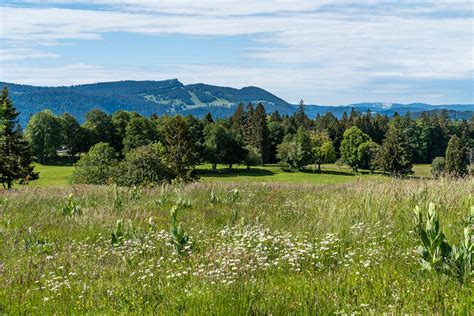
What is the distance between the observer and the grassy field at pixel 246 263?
5000 mm

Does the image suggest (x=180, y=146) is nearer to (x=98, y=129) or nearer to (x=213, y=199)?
(x=98, y=129)


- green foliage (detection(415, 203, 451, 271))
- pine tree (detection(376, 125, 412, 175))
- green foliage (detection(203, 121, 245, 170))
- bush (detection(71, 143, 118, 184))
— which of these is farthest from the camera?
green foliage (detection(203, 121, 245, 170))

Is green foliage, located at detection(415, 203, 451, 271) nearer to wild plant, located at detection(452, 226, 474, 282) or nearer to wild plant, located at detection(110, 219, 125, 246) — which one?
wild plant, located at detection(452, 226, 474, 282)

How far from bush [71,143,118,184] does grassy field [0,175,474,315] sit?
4714cm

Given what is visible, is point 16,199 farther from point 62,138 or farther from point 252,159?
point 62,138

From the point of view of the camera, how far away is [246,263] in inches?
254

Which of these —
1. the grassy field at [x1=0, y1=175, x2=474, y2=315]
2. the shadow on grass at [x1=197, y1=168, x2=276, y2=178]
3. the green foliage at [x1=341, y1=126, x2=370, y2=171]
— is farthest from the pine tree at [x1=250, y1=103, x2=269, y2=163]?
the grassy field at [x1=0, y1=175, x2=474, y2=315]

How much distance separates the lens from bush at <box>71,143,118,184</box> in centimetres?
5780

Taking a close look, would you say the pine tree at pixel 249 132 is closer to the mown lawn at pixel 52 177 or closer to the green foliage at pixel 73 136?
the green foliage at pixel 73 136

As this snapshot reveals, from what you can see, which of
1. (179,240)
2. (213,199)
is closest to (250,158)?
(213,199)

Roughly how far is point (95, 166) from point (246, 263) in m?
57.3

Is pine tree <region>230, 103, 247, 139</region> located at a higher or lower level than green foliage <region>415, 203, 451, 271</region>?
higher

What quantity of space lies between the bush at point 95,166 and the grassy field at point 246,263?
155 feet

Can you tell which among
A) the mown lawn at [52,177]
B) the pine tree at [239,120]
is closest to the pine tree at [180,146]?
the mown lawn at [52,177]
